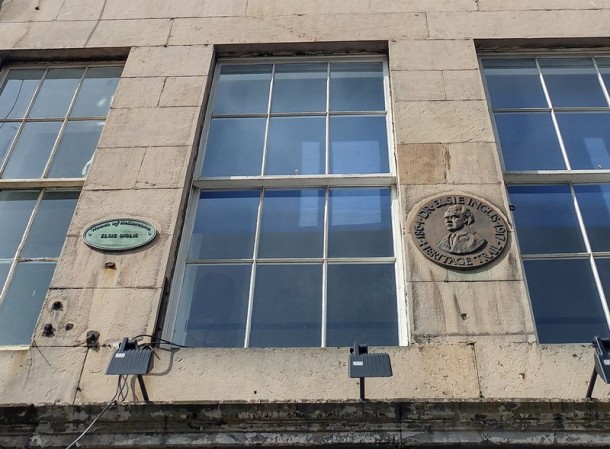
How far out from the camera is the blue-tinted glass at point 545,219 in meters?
5.97

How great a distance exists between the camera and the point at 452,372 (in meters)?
4.92

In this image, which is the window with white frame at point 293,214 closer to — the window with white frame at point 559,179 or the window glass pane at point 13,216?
the window with white frame at point 559,179

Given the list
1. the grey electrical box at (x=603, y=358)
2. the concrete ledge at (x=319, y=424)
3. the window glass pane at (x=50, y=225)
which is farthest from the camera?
the window glass pane at (x=50, y=225)

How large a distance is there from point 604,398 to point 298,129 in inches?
160

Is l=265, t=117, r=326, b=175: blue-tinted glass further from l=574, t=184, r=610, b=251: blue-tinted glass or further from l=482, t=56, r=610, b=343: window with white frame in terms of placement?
l=574, t=184, r=610, b=251: blue-tinted glass

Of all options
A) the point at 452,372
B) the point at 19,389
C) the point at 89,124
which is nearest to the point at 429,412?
the point at 452,372

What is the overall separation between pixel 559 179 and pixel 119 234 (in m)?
4.31

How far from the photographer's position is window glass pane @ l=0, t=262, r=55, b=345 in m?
5.60

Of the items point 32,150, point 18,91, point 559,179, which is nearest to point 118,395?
point 32,150

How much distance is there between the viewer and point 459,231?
576 centimetres

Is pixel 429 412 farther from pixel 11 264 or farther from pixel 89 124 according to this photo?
pixel 89 124

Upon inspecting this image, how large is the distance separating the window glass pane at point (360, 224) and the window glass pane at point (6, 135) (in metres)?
3.68

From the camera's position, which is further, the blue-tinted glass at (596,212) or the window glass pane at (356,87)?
the window glass pane at (356,87)

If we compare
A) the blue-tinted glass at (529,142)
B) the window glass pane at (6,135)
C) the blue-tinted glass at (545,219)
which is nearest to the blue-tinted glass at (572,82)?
the blue-tinted glass at (529,142)
